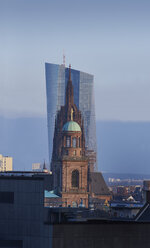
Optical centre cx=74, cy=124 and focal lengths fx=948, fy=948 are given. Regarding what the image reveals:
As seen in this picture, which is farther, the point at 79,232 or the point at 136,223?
the point at 136,223

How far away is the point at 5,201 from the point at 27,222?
215 cm

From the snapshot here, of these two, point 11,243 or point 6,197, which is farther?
point 6,197

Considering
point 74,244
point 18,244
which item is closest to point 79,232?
point 74,244

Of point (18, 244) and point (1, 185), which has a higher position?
point (1, 185)

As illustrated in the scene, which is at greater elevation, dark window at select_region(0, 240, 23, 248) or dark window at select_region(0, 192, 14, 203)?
dark window at select_region(0, 192, 14, 203)

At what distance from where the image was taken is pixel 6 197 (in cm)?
5131

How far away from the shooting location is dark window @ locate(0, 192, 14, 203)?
5103 cm

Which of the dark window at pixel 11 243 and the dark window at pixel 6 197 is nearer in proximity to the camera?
the dark window at pixel 11 243

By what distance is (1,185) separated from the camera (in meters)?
51.3

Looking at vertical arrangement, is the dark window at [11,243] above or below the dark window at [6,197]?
below

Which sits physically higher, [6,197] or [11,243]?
[6,197]

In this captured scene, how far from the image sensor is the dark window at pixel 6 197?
51031mm

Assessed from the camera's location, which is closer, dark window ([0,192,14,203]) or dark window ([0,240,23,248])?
dark window ([0,240,23,248])

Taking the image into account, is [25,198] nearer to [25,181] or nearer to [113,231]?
[25,181]
